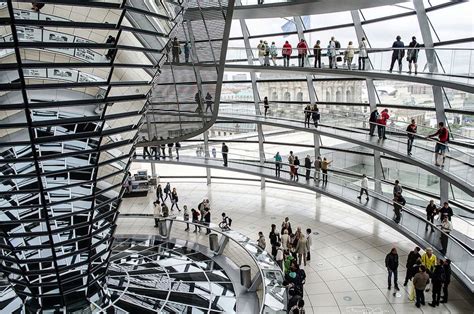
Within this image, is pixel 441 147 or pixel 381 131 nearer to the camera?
pixel 441 147

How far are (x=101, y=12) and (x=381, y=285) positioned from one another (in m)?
13.4

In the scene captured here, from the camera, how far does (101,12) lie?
27.0ft

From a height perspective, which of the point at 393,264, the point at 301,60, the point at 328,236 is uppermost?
the point at 301,60

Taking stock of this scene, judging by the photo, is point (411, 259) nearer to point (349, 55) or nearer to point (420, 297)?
point (420, 297)

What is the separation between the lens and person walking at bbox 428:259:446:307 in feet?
43.8

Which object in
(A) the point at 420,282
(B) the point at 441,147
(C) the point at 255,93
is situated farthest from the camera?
(C) the point at 255,93

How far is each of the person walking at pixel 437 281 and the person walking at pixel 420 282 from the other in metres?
0.27

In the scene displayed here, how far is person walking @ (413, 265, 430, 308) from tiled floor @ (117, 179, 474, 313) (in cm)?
42

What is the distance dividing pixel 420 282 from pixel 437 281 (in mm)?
672

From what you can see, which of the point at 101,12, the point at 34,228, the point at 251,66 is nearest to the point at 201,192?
the point at 251,66

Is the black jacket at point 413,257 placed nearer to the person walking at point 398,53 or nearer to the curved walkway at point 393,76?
the curved walkway at point 393,76

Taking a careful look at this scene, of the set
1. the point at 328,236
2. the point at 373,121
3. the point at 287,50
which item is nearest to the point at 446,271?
the point at 328,236

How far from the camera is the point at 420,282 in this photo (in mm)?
13312

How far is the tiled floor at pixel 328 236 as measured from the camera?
14.5 m
